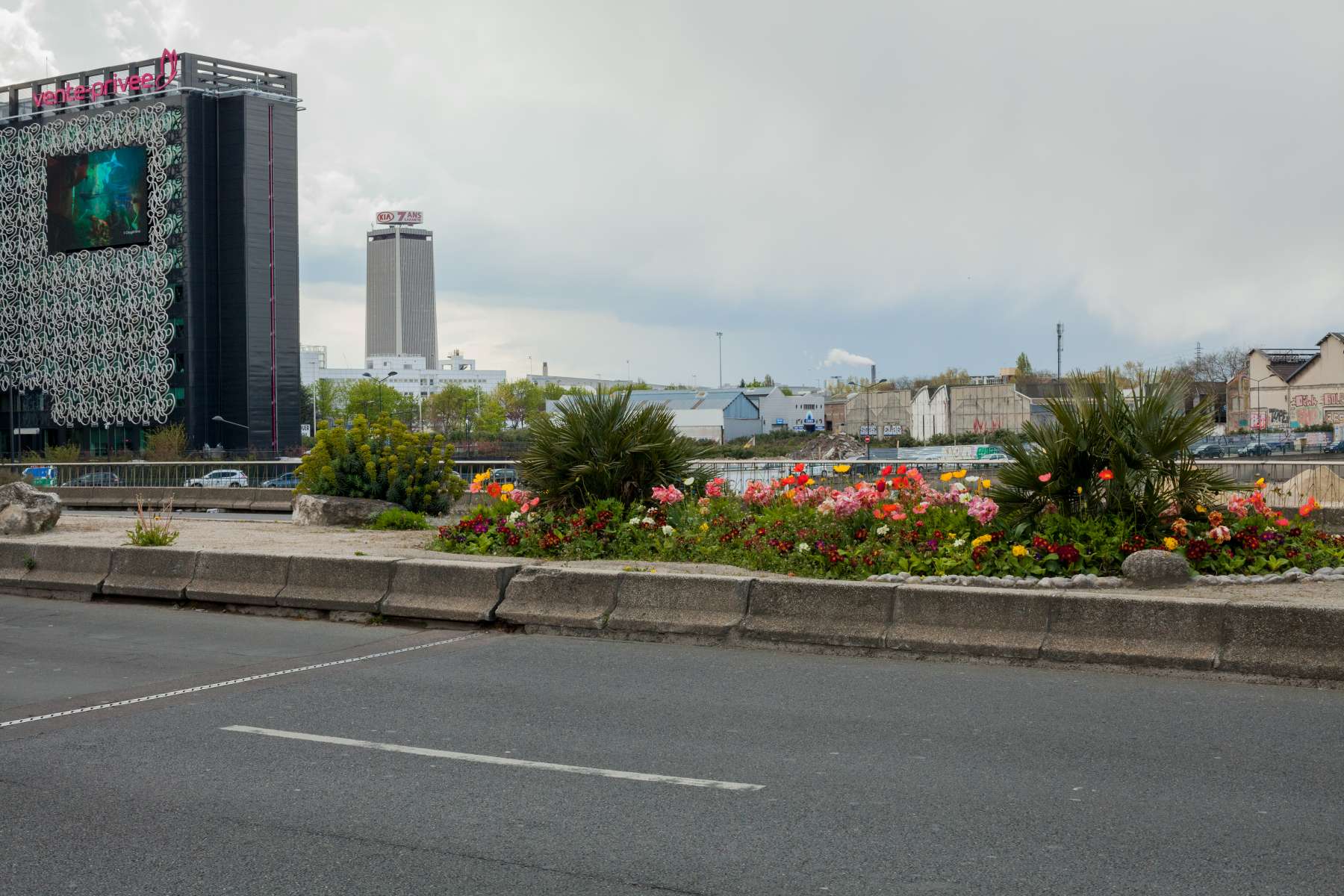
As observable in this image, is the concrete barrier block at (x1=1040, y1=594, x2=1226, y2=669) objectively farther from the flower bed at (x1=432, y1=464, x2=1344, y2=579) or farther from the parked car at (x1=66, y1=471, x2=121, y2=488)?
the parked car at (x1=66, y1=471, x2=121, y2=488)

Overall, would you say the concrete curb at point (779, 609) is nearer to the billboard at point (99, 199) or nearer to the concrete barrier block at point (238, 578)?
the concrete barrier block at point (238, 578)

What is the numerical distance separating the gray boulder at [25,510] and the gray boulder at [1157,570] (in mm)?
14655

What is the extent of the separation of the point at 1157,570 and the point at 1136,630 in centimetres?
143

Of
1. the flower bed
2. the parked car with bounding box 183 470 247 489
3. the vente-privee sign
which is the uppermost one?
the vente-privee sign

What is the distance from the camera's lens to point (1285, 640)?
868cm

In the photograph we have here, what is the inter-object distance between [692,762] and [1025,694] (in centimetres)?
281

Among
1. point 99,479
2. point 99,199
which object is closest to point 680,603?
point 99,479

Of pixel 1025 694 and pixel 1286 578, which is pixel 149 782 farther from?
pixel 1286 578

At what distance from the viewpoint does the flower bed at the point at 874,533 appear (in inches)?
430

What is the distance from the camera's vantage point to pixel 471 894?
492 cm

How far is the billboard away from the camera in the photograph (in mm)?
105750

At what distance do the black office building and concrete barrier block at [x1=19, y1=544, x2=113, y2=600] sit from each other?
302 ft

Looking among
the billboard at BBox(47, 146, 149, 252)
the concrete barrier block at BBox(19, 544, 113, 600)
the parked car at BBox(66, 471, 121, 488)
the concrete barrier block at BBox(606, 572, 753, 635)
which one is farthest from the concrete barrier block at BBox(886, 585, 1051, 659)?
the billboard at BBox(47, 146, 149, 252)

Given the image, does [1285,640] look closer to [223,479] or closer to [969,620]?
[969,620]
